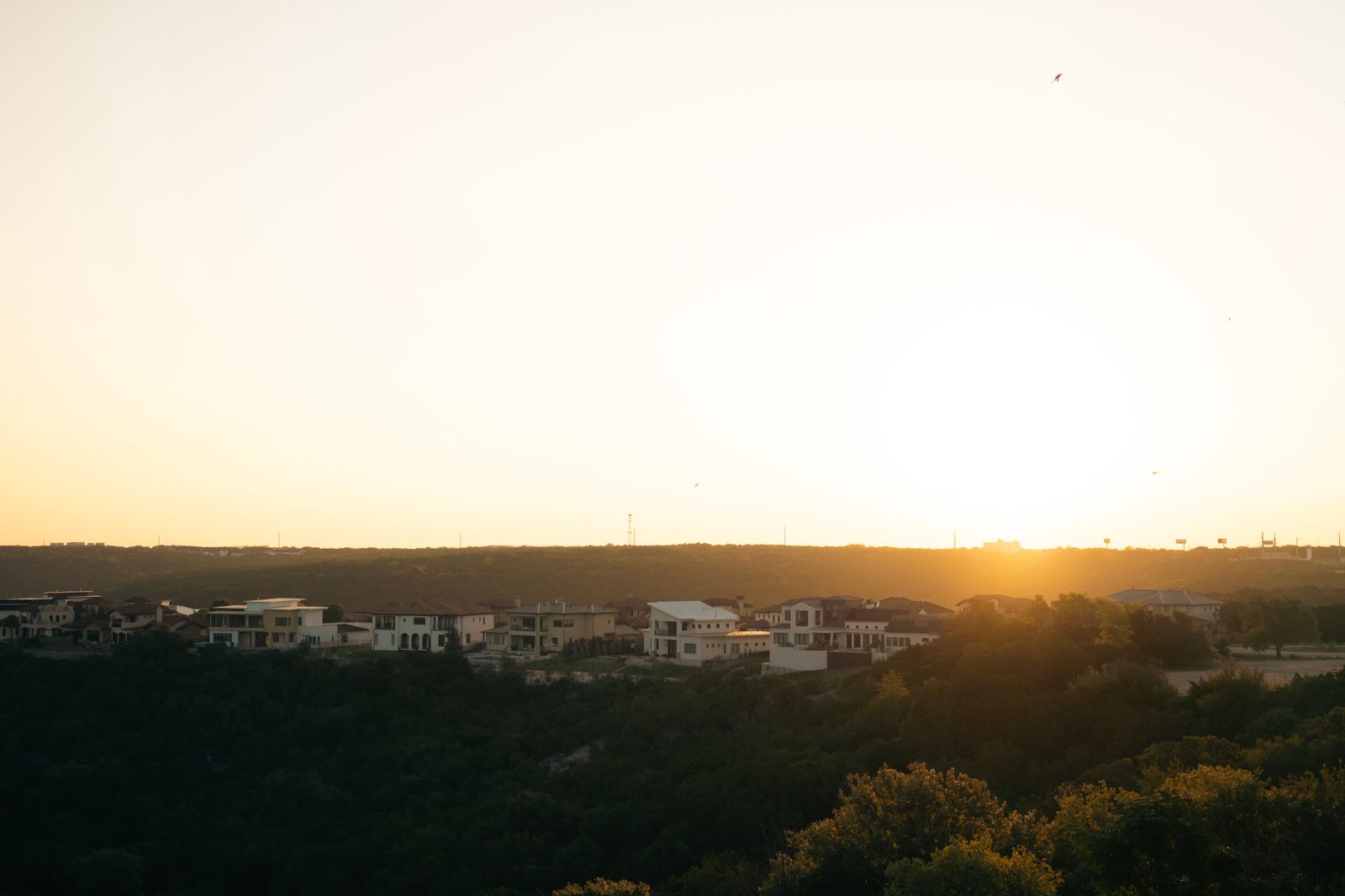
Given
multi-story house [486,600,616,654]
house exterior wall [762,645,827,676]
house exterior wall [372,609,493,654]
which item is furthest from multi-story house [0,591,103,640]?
house exterior wall [762,645,827,676]

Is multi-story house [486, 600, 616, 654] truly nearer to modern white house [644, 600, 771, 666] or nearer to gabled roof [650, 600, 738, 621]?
modern white house [644, 600, 771, 666]

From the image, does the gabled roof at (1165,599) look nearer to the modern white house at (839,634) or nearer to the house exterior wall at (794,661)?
the modern white house at (839,634)

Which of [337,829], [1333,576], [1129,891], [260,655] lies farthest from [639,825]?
[1333,576]

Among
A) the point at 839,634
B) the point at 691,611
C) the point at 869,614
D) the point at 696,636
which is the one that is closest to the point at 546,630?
the point at 691,611

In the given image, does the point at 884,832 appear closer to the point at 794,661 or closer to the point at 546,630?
the point at 794,661

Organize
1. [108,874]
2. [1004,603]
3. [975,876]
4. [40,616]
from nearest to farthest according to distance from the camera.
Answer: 1. [975,876]
2. [108,874]
3. [1004,603]
4. [40,616]

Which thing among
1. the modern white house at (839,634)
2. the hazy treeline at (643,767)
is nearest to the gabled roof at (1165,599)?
the modern white house at (839,634)

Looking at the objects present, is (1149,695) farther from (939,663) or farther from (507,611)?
(507,611)
